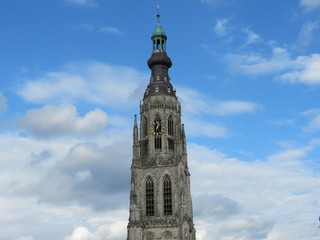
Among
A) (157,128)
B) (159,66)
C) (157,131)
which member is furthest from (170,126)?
(159,66)

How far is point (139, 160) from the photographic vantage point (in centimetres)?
12125

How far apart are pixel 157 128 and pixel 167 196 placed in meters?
15.3

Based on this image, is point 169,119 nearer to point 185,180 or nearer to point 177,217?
point 185,180

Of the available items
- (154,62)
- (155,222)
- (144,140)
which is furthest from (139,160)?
(154,62)

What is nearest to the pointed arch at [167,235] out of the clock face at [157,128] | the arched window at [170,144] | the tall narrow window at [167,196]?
the tall narrow window at [167,196]

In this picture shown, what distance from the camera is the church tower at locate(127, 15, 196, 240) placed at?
114m

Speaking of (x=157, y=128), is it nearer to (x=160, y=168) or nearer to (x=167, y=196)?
(x=160, y=168)

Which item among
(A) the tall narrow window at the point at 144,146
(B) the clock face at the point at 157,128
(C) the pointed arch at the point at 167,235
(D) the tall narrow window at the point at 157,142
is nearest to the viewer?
(C) the pointed arch at the point at 167,235

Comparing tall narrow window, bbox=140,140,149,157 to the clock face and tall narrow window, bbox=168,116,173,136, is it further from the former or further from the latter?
tall narrow window, bbox=168,116,173,136

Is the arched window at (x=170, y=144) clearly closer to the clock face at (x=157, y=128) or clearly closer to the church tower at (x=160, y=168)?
the church tower at (x=160, y=168)

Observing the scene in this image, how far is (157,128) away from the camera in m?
124

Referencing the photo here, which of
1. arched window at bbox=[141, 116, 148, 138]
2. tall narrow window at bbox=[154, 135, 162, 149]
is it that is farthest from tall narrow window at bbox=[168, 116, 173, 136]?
arched window at bbox=[141, 116, 148, 138]

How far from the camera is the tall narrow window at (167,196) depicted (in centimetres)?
11644

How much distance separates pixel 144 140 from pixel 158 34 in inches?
1022
